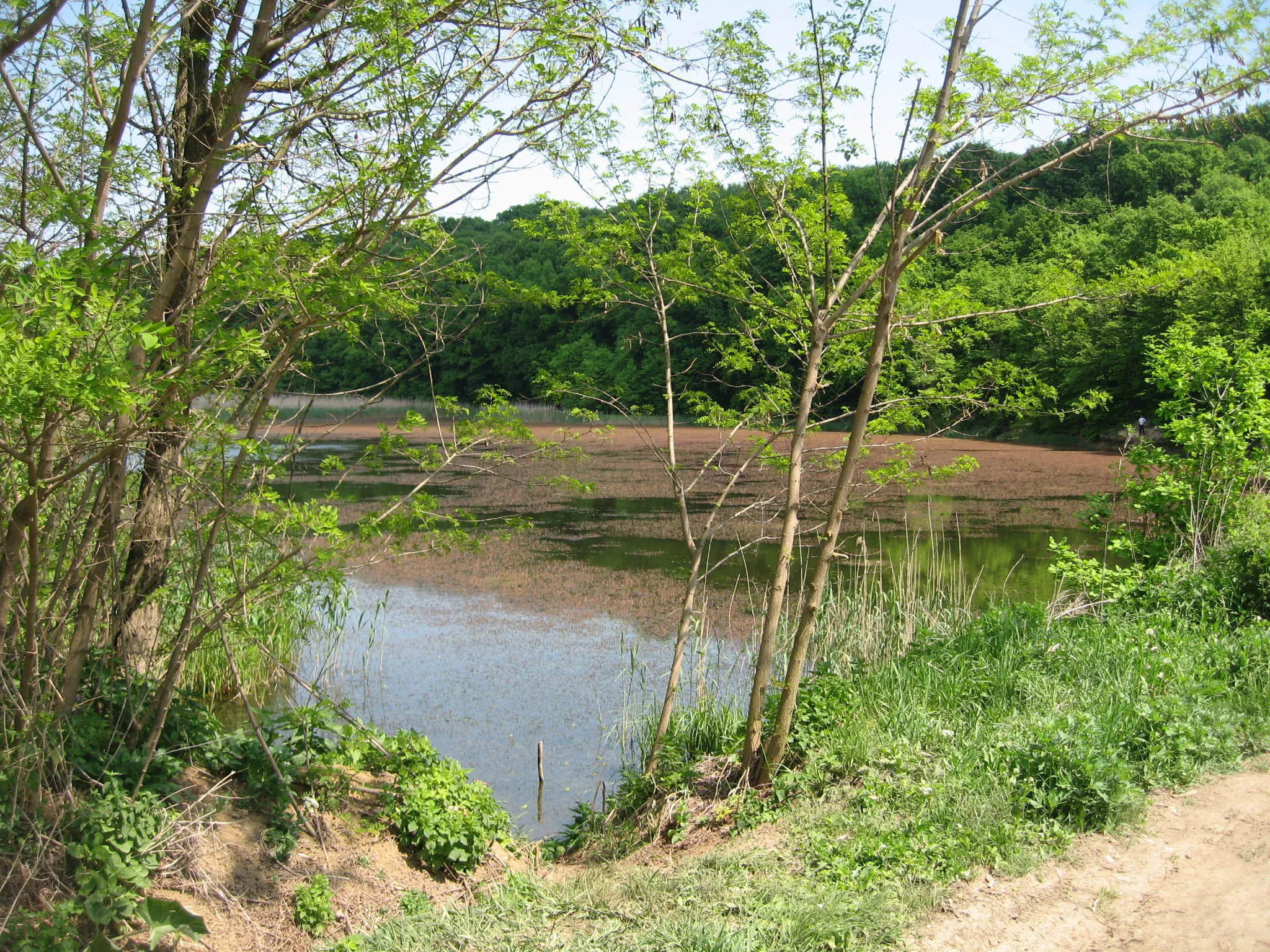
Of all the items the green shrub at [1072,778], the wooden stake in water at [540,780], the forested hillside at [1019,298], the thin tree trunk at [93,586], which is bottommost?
the wooden stake in water at [540,780]

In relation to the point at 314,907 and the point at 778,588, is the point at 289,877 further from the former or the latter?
the point at 778,588

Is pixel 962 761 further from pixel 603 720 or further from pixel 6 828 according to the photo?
pixel 6 828

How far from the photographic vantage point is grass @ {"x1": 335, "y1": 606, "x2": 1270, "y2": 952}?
11.1ft

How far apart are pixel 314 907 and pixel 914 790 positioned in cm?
243

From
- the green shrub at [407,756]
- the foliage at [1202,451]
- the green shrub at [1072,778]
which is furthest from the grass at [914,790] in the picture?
the foliage at [1202,451]

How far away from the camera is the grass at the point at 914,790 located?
3383mm

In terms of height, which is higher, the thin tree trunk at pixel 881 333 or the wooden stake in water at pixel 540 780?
the thin tree trunk at pixel 881 333

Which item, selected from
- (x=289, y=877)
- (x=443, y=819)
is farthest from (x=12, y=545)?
(x=443, y=819)

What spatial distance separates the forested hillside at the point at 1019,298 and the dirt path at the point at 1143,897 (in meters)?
2.21

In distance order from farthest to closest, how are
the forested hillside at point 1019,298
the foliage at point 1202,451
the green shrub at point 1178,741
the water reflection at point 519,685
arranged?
the foliage at point 1202,451 → the water reflection at point 519,685 → the forested hillside at point 1019,298 → the green shrub at point 1178,741

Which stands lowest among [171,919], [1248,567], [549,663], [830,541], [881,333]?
[549,663]

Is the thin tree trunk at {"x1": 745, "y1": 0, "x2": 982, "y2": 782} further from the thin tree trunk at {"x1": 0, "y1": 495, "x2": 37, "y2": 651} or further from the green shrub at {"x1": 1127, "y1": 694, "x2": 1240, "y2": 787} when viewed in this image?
the thin tree trunk at {"x1": 0, "y1": 495, "x2": 37, "y2": 651}

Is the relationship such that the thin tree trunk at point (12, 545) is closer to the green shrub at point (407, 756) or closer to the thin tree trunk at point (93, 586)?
the thin tree trunk at point (93, 586)

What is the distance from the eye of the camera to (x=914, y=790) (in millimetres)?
4094
